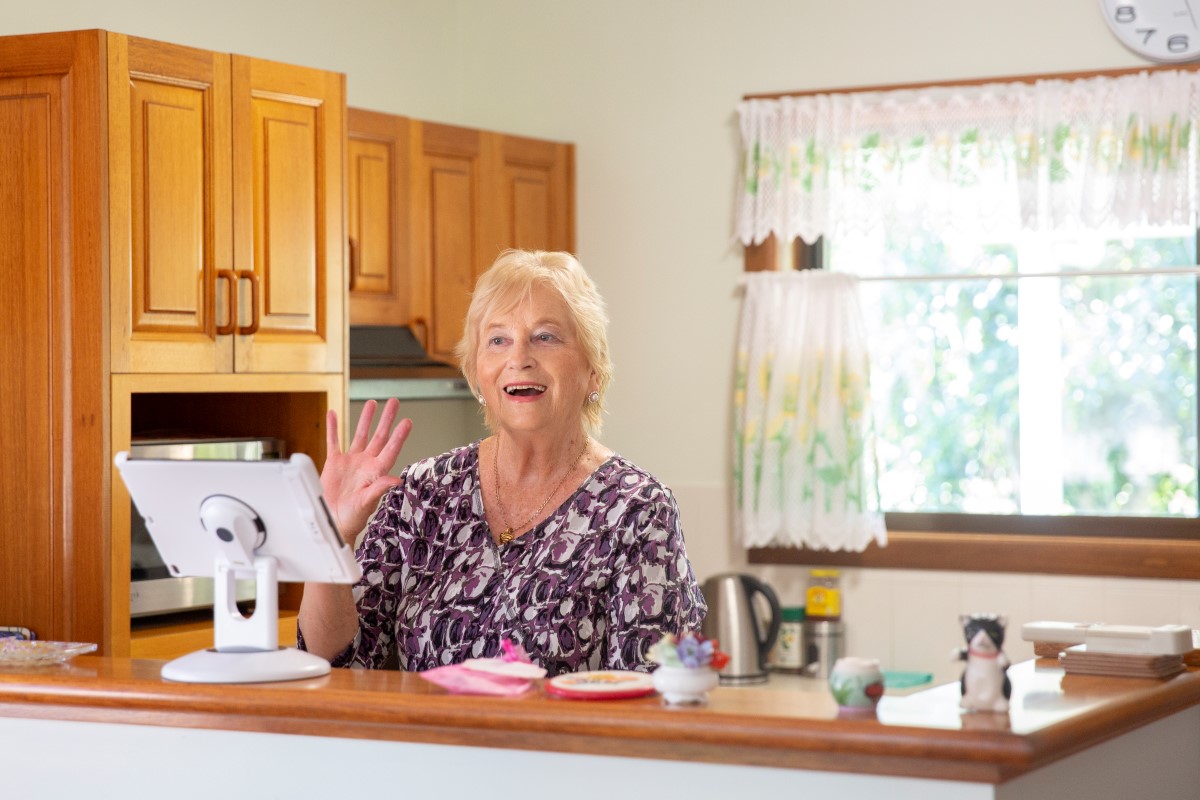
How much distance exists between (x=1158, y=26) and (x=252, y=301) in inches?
92.5

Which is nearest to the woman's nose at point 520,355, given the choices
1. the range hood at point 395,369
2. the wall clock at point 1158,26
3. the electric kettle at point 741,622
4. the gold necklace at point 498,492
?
the gold necklace at point 498,492

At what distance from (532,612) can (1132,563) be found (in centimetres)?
214

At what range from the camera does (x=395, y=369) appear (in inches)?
157

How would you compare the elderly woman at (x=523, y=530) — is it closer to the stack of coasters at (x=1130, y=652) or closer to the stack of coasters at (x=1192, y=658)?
the stack of coasters at (x=1130, y=652)

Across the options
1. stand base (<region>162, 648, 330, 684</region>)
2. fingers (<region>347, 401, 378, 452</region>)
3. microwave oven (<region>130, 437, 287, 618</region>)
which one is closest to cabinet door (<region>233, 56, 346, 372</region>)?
microwave oven (<region>130, 437, 287, 618</region>)

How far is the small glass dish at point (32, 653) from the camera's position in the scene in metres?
2.31

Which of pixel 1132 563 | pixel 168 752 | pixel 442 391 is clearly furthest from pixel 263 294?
pixel 1132 563

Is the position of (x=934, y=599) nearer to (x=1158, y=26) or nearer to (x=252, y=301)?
(x=1158, y=26)

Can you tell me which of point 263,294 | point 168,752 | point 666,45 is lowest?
point 168,752

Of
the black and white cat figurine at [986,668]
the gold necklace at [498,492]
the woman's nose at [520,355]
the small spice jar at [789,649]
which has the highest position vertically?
the woman's nose at [520,355]

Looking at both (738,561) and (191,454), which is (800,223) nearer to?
(738,561)

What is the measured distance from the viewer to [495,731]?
1.94m

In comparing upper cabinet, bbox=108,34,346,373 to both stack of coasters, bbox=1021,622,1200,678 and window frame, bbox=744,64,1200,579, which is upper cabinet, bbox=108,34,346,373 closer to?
window frame, bbox=744,64,1200,579

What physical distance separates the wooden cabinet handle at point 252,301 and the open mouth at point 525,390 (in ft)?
3.37
